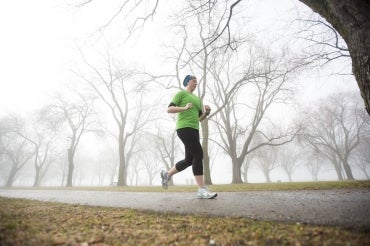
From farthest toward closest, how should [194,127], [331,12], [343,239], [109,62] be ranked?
[109,62], [194,127], [331,12], [343,239]

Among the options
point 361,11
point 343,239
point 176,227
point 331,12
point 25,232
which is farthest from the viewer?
point 331,12

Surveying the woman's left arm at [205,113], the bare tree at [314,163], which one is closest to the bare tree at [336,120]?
the bare tree at [314,163]

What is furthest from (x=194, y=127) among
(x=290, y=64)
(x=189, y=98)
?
(x=290, y=64)

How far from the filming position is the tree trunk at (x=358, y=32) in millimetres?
2965

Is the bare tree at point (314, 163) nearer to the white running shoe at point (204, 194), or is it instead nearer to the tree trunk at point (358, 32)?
the white running shoe at point (204, 194)

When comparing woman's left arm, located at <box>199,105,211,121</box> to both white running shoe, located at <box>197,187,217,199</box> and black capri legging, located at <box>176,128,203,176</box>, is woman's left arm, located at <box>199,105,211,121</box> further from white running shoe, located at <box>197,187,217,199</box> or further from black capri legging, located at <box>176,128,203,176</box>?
white running shoe, located at <box>197,187,217,199</box>

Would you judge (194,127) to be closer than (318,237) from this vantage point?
No

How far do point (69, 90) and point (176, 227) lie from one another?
27891 mm

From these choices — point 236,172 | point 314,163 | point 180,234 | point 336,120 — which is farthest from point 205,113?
point 314,163

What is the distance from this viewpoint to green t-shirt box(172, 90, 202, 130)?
404 centimetres

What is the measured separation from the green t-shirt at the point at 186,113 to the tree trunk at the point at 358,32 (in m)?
2.53

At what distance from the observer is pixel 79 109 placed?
Answer: 2589 centimetres

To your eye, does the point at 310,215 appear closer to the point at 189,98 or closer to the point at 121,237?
the point at 121,237

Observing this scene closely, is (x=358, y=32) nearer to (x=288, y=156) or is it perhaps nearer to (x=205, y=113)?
(x=205, y=113)
